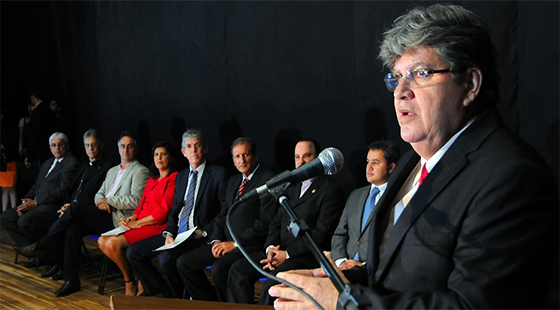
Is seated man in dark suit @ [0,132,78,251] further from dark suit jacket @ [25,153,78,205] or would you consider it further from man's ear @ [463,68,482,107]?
man's ear @ [463,68,482,107]

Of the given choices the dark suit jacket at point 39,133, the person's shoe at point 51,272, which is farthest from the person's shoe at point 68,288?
the dark suit jacket at point 39,133

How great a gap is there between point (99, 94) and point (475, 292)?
6.70 meters

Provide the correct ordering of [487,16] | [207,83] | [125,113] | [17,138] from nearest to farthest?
[487,16] < [207,83] < [125,113] < [17,138]

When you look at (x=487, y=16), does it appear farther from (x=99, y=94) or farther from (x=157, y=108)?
(x=99, y=94)

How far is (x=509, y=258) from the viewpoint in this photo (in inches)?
38.0

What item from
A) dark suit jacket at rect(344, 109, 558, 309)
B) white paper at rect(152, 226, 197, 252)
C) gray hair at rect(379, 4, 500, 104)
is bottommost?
white paper at rect(152, 226, 197, 252)

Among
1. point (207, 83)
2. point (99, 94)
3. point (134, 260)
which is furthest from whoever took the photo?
point (99, 94)

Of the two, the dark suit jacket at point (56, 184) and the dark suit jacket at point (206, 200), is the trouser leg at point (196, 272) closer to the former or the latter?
the dark suit jacket at point (206, 200)

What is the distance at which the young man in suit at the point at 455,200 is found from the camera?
98 centimetres

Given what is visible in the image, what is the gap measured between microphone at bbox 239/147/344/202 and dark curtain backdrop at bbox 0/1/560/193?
2122 millimetres

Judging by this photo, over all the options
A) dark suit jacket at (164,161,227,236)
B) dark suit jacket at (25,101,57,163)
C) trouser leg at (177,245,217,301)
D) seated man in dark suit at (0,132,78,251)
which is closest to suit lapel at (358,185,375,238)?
trouser leg at (177,245,217,301)

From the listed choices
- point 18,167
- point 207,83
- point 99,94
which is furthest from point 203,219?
point 18,167

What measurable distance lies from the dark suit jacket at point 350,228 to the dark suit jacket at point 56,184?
133 inches

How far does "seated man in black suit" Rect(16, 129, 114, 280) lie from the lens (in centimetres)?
449
